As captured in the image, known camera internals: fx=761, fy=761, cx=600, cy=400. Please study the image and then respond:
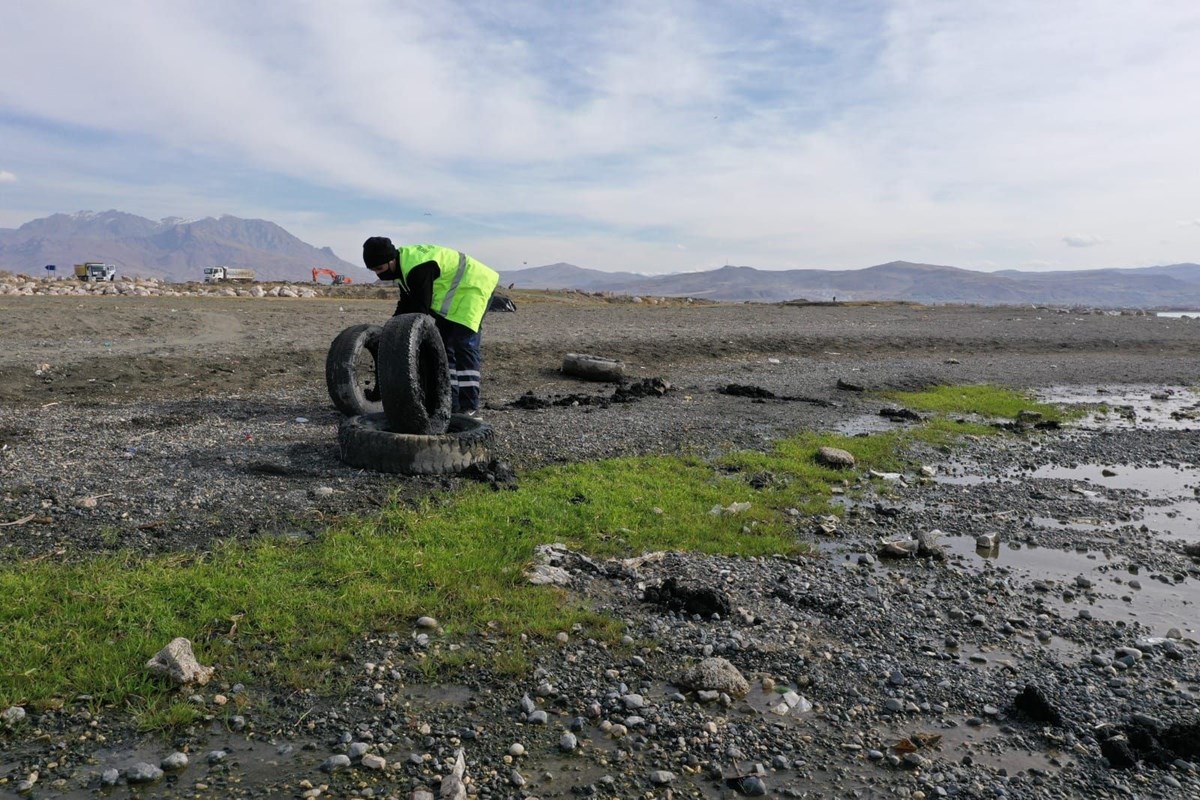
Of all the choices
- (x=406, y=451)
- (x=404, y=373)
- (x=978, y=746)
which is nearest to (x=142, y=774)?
(x=978, y=746)

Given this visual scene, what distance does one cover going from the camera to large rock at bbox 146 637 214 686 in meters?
4.00

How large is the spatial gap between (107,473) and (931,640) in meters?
7.28

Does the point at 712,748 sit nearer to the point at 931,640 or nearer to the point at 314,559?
the point at 931,640

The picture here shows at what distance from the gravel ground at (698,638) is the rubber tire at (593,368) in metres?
3.05

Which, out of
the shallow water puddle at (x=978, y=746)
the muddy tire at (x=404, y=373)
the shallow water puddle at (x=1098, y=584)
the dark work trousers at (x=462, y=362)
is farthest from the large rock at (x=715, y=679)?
the dark work trousers at (x=462, y=362)

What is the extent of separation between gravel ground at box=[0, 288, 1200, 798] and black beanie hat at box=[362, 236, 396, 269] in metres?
2.31

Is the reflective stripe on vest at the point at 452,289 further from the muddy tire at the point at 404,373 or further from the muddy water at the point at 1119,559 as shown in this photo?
the muddy water at the point at 1119,559

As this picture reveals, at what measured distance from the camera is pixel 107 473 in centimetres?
722

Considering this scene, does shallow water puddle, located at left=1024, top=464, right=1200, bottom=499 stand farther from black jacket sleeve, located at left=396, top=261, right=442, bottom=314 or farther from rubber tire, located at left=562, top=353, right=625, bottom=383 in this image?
black jacket sleeve, located at left=396, top=261, right=442, bottom=314

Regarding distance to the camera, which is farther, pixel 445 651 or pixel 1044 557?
pixel 1044 557

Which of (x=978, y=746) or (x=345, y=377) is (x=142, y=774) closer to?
(x=978, y=746)

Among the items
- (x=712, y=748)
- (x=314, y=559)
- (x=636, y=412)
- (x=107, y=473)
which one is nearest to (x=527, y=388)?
(x=636, y=412)

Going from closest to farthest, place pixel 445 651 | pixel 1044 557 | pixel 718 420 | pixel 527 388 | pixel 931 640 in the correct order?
pixel 445 651, pixel 931 640, pixel 1044 557, pixel 718 420, pixel 527 388

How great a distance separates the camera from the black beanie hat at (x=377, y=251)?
962 cm
